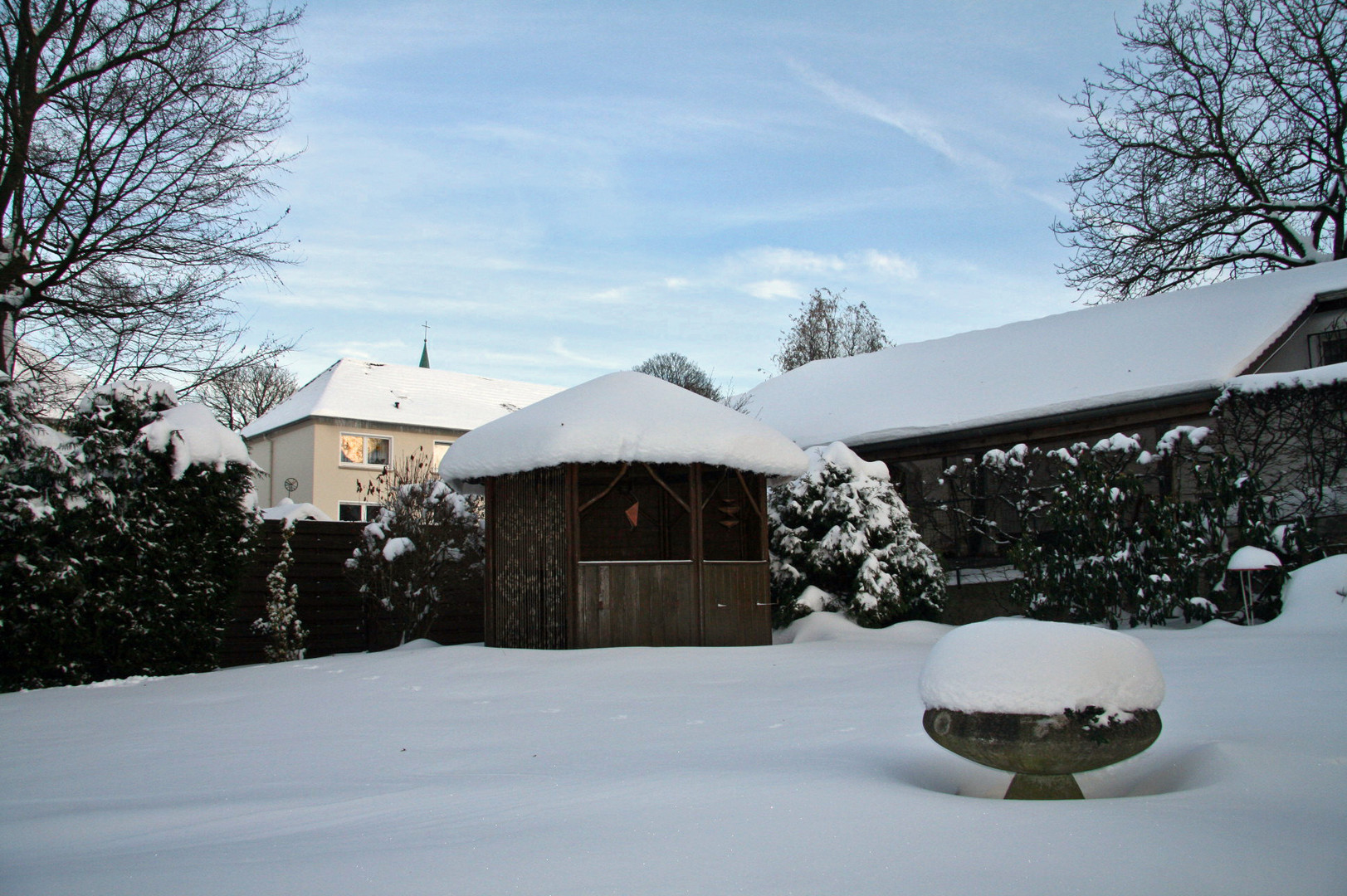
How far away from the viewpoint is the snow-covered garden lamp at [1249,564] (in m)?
10.4

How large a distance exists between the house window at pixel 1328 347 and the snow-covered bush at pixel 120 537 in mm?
15522

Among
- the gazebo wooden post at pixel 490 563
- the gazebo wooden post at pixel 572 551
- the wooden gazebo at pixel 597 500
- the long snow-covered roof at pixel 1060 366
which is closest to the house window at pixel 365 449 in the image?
the long snow-covered roof at pixel 1060 366

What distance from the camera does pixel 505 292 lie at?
19.9 m

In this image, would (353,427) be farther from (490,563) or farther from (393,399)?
(490,563)

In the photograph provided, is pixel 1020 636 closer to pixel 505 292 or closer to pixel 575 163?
pixel 575 163

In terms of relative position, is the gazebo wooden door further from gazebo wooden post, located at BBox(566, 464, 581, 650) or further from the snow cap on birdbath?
the snow cap on birdbath

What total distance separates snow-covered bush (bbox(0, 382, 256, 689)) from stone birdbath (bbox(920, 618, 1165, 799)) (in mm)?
8459

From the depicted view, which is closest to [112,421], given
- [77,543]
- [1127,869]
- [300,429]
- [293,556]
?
[77,543]

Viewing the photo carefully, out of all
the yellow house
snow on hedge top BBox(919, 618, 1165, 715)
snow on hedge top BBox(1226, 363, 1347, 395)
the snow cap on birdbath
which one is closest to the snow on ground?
snow on hedge top BBox(919, 618, 1165, 715)

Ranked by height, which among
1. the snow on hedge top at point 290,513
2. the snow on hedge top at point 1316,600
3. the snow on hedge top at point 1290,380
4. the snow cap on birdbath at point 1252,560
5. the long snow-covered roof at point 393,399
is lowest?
the snow on hedge top at point 1316,600

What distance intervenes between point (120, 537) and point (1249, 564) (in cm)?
1163

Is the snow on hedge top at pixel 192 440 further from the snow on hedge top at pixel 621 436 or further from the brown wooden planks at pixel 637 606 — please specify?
the brown wooden planks at pixel 637 606

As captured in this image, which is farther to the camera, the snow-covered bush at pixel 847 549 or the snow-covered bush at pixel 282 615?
the snow-covered bush at pixel 847 549

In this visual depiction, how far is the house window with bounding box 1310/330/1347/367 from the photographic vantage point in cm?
1508
